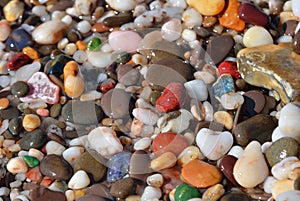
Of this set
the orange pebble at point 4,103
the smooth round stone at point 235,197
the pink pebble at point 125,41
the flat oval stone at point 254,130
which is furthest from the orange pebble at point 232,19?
the orange pebble at point 4,103

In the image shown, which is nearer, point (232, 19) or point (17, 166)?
point (17, 166)

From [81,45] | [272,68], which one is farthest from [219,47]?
[81,45]

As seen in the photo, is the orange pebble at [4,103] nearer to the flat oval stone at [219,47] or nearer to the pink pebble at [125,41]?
the pink pebble at [125,41]

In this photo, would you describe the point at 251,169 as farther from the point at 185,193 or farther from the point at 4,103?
the point at 4,103

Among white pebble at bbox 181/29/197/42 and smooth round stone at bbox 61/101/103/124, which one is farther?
white pebble at bbox 181/29/197/42

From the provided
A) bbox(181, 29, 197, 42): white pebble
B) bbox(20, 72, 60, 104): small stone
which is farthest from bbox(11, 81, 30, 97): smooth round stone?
bbox(181, 29, 197, 42): white pebble

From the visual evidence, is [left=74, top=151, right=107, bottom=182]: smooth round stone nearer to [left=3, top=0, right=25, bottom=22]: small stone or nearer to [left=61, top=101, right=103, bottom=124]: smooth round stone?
[left=61, top=101, right=103, bottom=124]: smooth round stone
